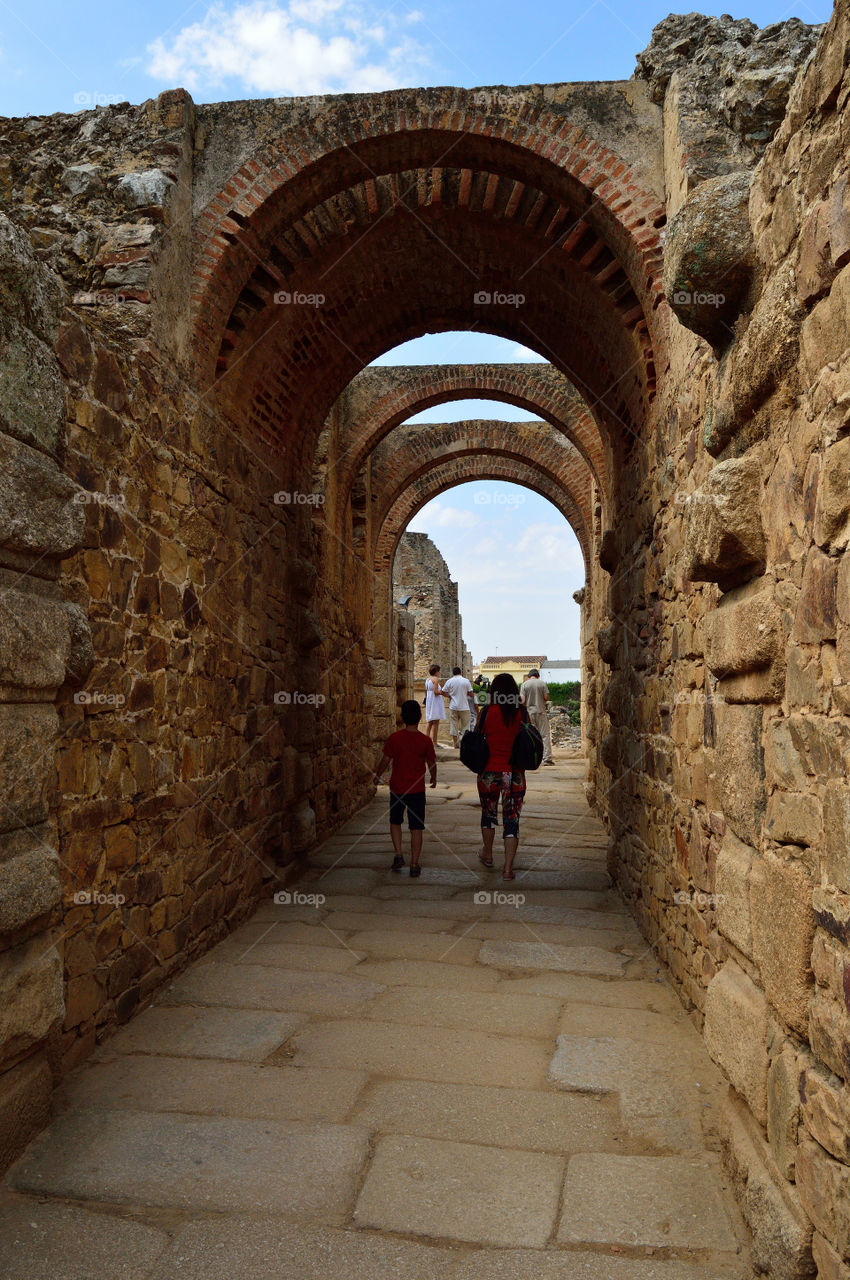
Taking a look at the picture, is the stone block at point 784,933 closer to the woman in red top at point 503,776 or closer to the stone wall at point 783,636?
the stone wall at point 783,636

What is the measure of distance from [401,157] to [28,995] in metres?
4.65

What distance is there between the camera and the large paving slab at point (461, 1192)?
217 centimetres

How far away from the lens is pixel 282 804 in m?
6.07

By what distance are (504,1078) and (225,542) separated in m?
3.16

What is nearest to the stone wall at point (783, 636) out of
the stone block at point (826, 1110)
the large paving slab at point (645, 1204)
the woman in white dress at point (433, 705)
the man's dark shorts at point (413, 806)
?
the stone block at point (826, 1110)

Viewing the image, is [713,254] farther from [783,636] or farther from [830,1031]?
[830,1031]

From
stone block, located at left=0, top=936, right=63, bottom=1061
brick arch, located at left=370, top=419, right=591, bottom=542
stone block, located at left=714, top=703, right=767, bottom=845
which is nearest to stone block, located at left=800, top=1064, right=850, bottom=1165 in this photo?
stone block, located at left=714, top=703, right=767, bottom=845

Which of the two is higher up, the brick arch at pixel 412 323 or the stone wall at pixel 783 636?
the brick arch at pixel 412 323

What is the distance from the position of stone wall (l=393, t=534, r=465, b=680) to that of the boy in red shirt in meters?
14.8

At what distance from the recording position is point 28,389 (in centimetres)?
266

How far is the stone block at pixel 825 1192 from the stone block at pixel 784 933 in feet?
0.76

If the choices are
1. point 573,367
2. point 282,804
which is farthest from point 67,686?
point 573,367

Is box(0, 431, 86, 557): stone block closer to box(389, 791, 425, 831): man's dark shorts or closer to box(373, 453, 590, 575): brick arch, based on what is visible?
box(389, 791, 425, 831): man's dark shorts

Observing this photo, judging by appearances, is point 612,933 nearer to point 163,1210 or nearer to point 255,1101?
point 255,1101
